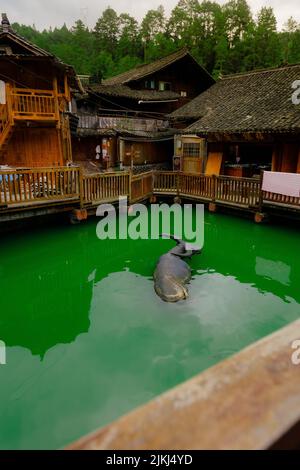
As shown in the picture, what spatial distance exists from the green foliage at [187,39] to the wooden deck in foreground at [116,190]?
1676 cm

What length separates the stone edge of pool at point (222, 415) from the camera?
679mm

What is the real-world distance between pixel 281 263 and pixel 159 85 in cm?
2128

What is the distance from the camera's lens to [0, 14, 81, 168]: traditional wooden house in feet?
40.7

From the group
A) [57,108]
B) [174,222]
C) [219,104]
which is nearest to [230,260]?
[174,222]

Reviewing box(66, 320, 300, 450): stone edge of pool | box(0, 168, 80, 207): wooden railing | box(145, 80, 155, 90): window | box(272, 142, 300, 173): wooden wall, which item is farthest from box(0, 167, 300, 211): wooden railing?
box(145, 80, 155, 90): window

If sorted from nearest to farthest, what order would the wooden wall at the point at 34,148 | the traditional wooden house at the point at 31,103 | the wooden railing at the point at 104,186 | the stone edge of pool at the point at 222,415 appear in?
the stone edge of pool at the point at 222,415 < the wooden railing at the point at 104,186 < the traditional wooden house at the point at 31,103 < the wooden wall at the point at 34,148

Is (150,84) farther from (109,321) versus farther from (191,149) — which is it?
(109,321)

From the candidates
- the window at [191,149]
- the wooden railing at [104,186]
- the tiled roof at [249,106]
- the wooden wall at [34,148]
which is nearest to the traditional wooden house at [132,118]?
the window at [191,149]

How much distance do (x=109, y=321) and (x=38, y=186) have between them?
6027mm

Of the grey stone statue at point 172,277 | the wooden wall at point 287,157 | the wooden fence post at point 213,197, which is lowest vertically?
the grey stone statue at point 172,277

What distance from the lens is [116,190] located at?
12703 mm

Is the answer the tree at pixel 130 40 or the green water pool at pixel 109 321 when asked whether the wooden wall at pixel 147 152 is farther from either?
the tree at pixel 130 40

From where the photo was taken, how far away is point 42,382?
15.2 feet

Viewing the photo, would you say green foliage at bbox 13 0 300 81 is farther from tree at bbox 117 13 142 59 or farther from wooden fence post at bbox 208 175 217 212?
wooden fence post at bbox 208 175 217 212
